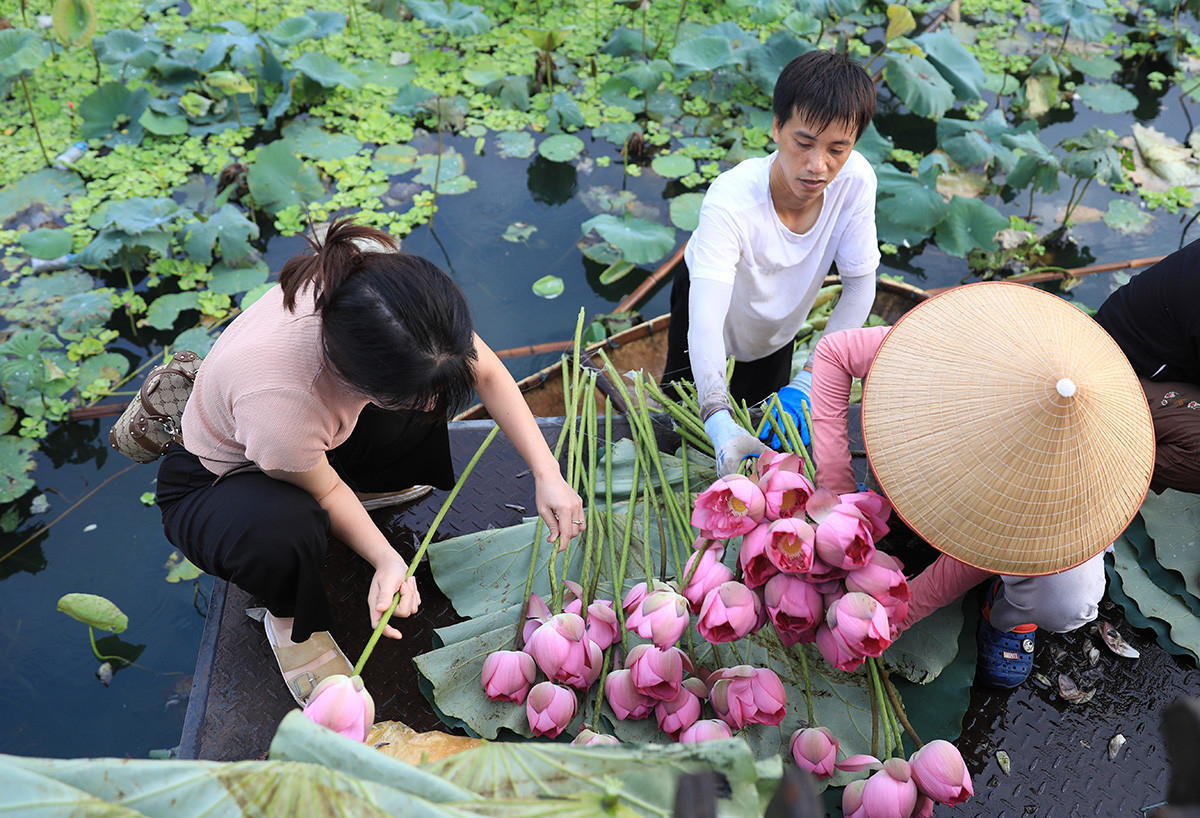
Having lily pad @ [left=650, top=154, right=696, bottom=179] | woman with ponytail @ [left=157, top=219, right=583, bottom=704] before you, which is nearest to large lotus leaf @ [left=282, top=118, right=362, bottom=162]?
lily pad @ [left=650, top=154, right=696, bottom=179]

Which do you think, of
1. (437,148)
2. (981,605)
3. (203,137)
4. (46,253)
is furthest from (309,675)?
(203,137)

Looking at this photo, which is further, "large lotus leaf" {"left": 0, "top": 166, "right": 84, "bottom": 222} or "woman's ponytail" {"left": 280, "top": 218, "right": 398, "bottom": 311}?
"large lotus leaf" {"left": 0, "top": 166, "right": 84, "bottom": 222}

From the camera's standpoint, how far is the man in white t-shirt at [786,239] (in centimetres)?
136

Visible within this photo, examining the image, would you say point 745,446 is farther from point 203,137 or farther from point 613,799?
point 203,137

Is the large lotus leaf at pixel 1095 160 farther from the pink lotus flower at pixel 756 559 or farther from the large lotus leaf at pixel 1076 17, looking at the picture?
the pink lotus flower at pixel 756 559

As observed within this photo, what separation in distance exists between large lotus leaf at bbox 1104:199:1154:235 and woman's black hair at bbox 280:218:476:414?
2.84m

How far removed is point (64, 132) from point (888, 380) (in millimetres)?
3421

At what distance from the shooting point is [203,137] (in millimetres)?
3135

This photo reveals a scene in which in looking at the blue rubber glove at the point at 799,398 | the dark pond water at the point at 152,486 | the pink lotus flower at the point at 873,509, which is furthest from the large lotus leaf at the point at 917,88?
the pink lotus flower at the point at 873,509

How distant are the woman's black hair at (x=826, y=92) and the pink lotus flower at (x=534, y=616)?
0.93 meters

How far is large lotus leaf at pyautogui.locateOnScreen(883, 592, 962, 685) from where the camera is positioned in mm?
1210

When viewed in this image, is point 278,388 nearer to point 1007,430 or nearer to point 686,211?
point 1007,430

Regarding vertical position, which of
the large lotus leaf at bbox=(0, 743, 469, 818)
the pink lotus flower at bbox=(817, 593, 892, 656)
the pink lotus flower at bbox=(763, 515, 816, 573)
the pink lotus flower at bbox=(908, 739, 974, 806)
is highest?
the large lotus leaf at bbox=(0, 743, 469, 818)

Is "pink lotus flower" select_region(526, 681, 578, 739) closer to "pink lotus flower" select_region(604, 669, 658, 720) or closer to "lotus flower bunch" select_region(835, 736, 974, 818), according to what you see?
"pink lotus flower" select_region(604, 669, 658, 720)
